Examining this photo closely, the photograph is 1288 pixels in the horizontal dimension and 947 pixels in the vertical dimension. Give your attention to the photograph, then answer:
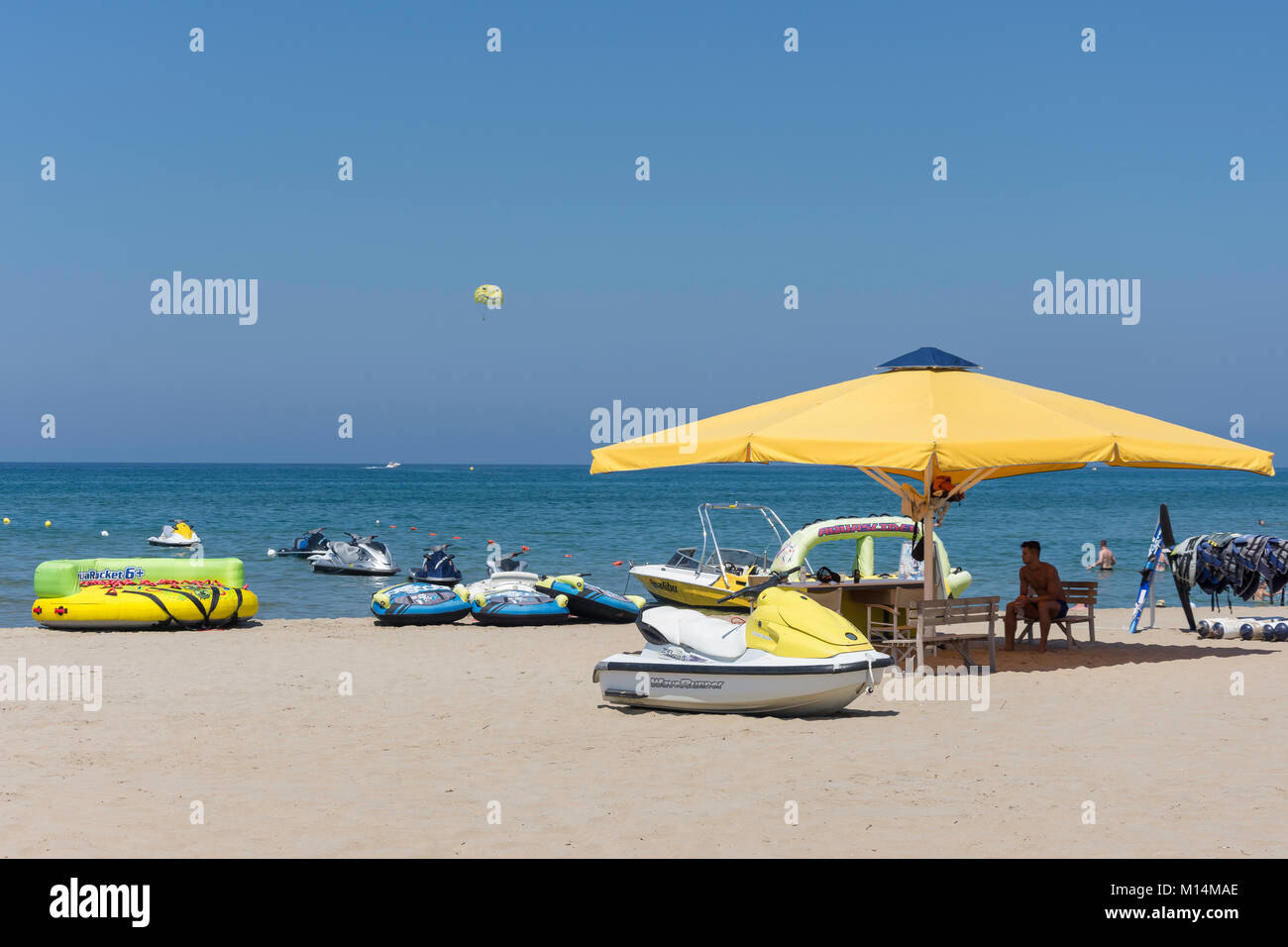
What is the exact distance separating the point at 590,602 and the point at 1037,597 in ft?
22.0

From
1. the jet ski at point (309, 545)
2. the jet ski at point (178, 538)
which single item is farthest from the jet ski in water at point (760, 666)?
the jet ski at point (178, 538)

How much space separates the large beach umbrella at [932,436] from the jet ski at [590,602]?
17.6 ft

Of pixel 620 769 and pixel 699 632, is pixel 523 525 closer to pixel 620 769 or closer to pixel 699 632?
pixel 699 632

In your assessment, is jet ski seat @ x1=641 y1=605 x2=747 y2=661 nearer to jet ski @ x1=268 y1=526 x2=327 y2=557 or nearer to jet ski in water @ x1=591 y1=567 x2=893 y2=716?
jet ski in water @ x1=591 y1=567 x2=893 y2=716

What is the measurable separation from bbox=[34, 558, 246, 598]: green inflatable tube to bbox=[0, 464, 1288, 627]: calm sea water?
10.4ft

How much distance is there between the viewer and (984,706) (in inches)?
363

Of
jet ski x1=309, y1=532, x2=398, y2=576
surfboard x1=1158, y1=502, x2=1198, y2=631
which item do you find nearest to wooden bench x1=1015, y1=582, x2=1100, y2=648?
surfboard x1=1158, y1=502, x2=1198, y2=631

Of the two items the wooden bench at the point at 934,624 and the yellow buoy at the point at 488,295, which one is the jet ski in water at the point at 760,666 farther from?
the yellow buoy at the point at 488,295

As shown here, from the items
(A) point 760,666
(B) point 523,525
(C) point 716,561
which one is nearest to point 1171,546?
(C) point 716,561

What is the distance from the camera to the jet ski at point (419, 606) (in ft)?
53.4

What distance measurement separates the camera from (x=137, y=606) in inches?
599

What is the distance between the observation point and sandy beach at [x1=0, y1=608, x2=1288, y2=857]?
5.64 meters

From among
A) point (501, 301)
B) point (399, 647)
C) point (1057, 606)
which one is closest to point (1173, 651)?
point (1057, 606)
